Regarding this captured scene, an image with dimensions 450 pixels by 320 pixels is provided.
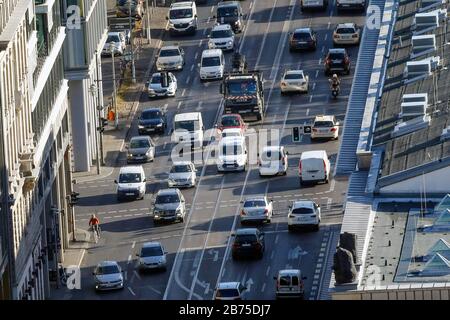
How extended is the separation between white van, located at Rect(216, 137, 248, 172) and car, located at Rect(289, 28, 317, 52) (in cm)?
2810

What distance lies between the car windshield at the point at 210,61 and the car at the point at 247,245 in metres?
43.5

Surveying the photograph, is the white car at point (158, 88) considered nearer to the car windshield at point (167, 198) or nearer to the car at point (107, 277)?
the car windshield at point (167, 198)

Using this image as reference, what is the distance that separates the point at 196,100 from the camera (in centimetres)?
14050

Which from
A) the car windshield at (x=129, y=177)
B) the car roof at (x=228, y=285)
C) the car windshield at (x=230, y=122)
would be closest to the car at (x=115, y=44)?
the car windshield at (x=230, y=122)

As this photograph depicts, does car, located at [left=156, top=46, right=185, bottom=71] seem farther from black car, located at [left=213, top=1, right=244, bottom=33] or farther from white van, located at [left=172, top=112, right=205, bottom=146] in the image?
white van, located at [left=172, top=112, right=205, bottom=146]

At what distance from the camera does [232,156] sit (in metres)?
122

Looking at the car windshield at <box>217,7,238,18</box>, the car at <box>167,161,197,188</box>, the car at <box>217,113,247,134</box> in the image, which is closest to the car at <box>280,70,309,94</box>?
the car at <box>217,113,247,134</box>

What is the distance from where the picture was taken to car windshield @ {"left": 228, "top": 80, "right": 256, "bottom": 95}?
433ft

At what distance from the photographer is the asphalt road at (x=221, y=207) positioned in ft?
328

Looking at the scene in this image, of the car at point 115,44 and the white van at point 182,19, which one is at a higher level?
the white van at point 182,19
